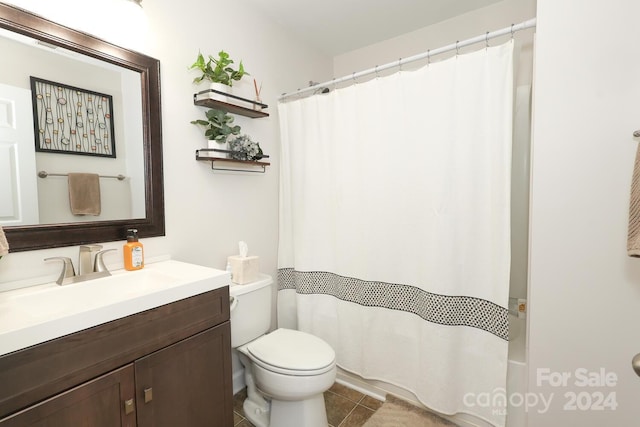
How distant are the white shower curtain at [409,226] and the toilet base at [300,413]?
1.55 feet

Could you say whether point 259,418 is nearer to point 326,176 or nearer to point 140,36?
point 326,176

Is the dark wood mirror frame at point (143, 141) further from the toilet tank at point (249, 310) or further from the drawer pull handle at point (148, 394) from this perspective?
the drawer pull handle at point (148, 394)

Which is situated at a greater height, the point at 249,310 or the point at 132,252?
the point at 132,252

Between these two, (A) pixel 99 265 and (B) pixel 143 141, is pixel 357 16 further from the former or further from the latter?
(A) pixel 99 265

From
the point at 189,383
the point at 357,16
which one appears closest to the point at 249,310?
the point at 189,383

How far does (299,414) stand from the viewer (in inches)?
60.4

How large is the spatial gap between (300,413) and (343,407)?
438mm

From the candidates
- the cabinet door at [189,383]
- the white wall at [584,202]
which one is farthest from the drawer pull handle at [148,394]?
the white wall at [584,202]

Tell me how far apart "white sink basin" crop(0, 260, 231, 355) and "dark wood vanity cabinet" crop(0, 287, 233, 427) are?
0.10 feet

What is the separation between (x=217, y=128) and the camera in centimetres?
171

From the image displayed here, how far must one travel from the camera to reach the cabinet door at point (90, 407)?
83 cm

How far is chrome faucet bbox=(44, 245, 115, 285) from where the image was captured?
3.99 ft

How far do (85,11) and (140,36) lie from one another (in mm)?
217

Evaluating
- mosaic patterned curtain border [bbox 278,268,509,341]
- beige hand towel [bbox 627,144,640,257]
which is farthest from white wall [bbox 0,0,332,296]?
beige hand towel [bbox 627,144,640,257]
